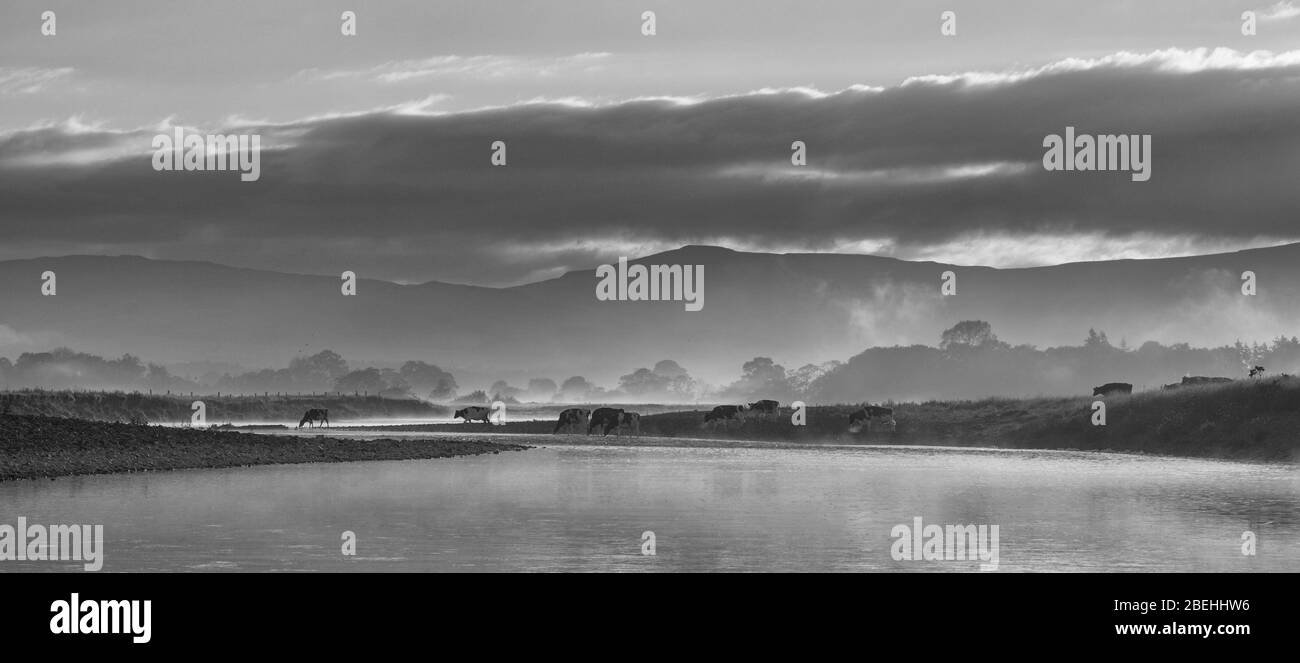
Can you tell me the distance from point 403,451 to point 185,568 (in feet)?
127

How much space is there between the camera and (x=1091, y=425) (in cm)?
7081

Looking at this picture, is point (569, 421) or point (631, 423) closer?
point (631, 423)

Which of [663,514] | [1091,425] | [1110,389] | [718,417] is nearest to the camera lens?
[663,514]

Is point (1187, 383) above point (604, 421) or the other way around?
above

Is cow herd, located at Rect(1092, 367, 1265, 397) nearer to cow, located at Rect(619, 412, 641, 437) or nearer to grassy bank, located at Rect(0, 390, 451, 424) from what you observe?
cow, located at Rect(619, 412, 641, 437)

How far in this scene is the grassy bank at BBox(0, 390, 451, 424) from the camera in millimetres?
103675

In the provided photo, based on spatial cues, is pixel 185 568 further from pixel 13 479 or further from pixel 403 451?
pixel 403 451

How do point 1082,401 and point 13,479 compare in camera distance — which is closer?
point 13,479

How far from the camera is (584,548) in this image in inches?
1047

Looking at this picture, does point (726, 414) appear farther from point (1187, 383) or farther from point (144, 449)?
point (144, 449)

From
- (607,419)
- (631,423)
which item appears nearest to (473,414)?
(631,423)

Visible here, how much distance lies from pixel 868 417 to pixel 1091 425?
16361 mm

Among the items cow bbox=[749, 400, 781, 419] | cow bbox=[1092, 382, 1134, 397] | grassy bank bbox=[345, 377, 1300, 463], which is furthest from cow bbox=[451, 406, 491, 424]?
cow bbox=[1092, 382, 1134, 397]
